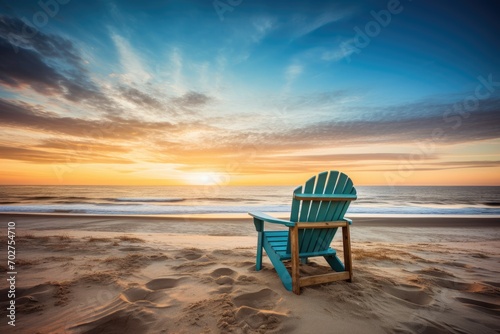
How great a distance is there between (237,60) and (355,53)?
165 inches

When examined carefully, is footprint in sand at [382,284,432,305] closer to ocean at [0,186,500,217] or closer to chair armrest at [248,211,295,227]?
chair armrest at [248,211,295,227]

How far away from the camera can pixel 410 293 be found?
2.44 meters

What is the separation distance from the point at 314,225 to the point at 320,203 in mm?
278

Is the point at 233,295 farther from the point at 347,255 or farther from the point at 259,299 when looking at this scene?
the point at 347,255

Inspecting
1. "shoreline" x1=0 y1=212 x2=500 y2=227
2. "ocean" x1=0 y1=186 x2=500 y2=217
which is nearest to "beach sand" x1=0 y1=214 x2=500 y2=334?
"shoreline" x1=0 y1=212 x2=500 y2=227

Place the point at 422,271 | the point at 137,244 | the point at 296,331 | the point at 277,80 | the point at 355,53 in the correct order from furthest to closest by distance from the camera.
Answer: the point at 277,80 → the point at 355,53 → the point at 137,244 → the point at 422,271 → the point at 296,331

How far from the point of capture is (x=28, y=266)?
10.5ft

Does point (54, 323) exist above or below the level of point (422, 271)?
above

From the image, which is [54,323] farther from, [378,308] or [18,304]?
[378,308]

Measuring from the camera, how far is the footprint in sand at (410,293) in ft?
7.59

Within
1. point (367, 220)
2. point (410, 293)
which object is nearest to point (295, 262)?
point (410, 293)

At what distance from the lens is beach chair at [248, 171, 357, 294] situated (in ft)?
7.92

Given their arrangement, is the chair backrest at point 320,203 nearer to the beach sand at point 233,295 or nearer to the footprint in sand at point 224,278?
the beach sand at point 233,295

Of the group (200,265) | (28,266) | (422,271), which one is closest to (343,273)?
(422,271)
